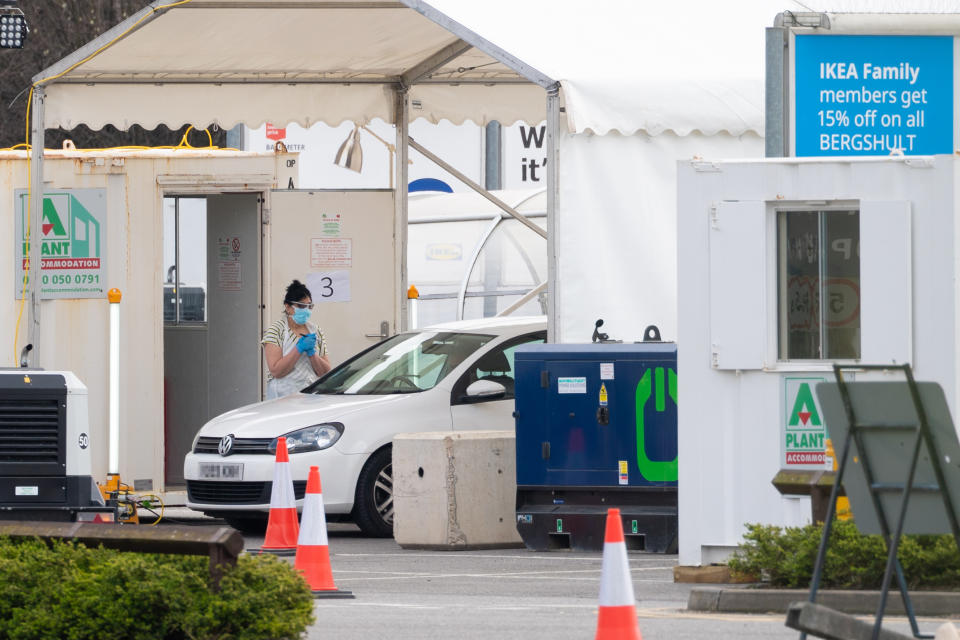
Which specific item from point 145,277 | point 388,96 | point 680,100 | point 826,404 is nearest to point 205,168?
point 145,277

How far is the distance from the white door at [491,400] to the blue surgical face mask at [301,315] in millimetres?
1786

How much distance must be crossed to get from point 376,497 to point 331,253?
12.0ft

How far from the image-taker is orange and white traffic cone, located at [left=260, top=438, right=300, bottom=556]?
12.1 meters

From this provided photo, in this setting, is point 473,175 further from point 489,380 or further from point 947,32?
point 947,32

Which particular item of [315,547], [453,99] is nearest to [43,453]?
[315,547]

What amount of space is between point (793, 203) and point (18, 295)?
786 centimetres

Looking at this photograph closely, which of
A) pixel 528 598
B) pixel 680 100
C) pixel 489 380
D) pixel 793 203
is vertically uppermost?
pixel 680 100

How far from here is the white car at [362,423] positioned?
1411 centimetres

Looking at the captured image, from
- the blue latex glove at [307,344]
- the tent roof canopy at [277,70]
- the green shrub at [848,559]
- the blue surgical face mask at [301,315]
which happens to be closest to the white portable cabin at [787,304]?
the green shrub at [848,559]

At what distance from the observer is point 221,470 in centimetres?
1423

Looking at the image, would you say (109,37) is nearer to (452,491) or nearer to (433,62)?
(433,62)

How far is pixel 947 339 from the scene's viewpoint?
33.8ft

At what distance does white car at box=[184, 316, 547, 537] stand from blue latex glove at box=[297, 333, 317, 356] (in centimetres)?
80

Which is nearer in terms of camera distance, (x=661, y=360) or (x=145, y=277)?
(x=661, y=360)
